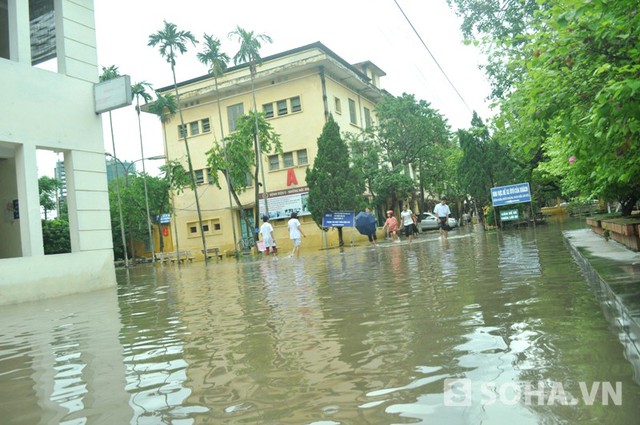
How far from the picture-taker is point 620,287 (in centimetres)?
488

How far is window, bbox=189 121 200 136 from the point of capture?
41.2 metres

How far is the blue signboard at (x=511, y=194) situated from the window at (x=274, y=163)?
16309 mm

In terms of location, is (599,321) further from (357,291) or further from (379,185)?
(379,185)

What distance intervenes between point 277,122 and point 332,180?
9.19m

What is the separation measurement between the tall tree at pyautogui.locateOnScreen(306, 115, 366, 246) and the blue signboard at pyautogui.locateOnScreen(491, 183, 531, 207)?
7.98m

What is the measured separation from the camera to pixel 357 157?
3578 cm

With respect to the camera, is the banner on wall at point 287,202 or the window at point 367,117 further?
the window at point 367,117

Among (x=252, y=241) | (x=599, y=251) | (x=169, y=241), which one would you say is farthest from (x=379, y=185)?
(x=599, y=251)

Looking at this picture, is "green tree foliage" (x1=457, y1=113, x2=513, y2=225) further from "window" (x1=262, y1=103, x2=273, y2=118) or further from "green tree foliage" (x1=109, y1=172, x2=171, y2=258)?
"green tree foliage" (x1=109, y1=172, x2=171, y2=258)

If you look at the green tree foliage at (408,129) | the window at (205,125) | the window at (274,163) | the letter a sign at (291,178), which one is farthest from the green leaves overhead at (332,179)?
the window at (205,125)

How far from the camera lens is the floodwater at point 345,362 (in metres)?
2.73

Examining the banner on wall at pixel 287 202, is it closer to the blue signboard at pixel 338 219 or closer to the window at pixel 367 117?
the blue signboard at pixel 338 219

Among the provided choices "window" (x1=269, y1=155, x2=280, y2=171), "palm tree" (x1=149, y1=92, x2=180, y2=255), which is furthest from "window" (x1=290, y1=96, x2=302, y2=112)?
"palm tree" (x1=149, y1=92, x2=180, y2=255)

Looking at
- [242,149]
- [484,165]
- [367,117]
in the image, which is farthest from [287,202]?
[484,165]
